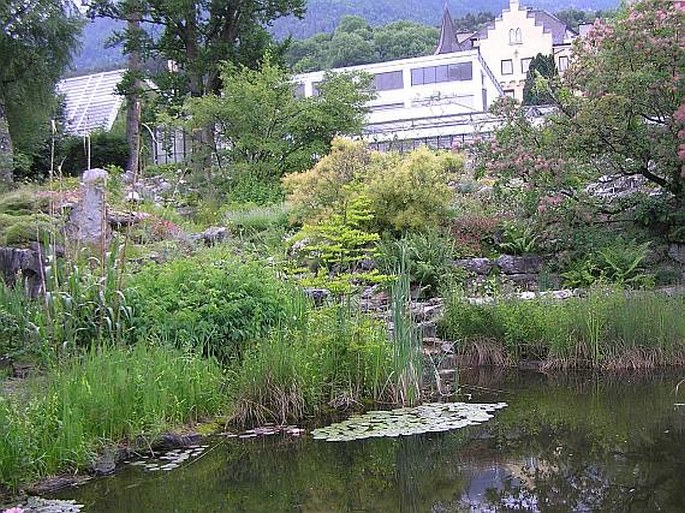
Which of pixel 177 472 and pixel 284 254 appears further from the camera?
pixel 284 254

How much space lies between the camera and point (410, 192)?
11.6 meters

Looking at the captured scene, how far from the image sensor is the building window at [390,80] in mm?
38656

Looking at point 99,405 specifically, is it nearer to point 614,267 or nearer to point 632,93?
point 614,267

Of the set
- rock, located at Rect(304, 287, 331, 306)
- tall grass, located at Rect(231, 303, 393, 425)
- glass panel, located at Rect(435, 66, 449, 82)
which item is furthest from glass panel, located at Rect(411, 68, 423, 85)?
tall grass, located at Rect(231, 303, 393, 425)

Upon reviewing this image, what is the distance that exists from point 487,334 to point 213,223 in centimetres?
748

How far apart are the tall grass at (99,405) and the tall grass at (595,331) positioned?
335 cm

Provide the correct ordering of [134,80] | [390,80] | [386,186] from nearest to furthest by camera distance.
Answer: [386,186], [134,80], [390,80]

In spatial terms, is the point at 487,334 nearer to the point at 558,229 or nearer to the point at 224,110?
the point at 558,229

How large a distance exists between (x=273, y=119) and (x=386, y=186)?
19.6 ft

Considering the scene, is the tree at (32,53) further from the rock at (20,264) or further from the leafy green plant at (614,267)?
the leafy green plant at (614,267)

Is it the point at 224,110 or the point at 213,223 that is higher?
A: the point at 224,110

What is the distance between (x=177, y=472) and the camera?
17.4ft

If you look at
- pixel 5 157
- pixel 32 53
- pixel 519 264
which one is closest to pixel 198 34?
pixel 32 53

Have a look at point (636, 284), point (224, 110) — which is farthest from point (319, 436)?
point (224, 110)
